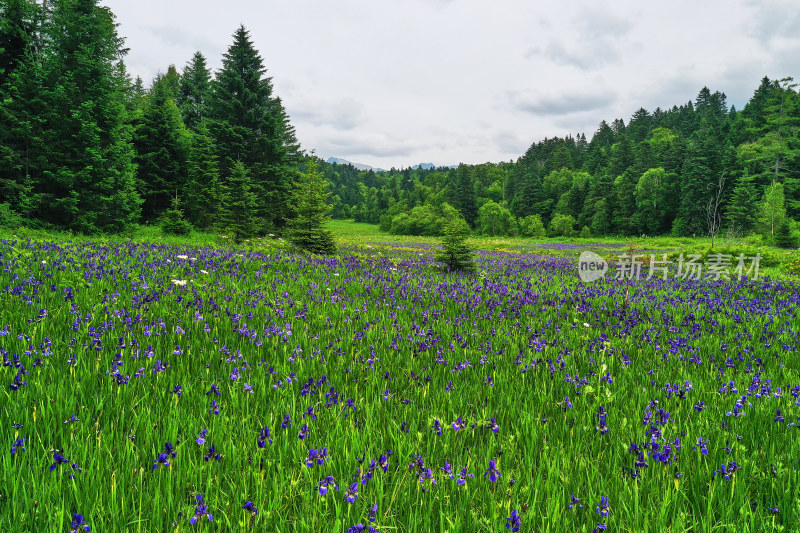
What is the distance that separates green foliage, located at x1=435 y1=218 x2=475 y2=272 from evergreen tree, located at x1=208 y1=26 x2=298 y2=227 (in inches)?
731

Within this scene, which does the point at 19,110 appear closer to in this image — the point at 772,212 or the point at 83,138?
the point at 83,138

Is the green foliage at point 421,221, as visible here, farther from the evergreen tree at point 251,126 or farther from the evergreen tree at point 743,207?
the evergreen tree at point 251,126

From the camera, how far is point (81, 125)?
19.0m

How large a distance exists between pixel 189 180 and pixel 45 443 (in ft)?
98.5

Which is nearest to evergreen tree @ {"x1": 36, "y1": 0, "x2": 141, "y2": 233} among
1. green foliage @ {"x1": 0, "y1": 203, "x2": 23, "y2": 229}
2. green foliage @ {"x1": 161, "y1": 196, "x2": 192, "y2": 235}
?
green foliage @ {"x1": 0, "y1": 203, "x2": 23, "y2": 229}

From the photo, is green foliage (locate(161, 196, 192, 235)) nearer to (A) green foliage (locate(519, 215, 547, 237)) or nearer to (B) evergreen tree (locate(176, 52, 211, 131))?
(B) evergreen tree (locate(176, 52, 211, 131))

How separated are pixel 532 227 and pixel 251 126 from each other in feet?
201

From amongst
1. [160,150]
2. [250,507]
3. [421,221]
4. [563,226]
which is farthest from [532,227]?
[250,507]

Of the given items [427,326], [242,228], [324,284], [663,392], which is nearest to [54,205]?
[242,228]

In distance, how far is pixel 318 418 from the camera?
2.58 m

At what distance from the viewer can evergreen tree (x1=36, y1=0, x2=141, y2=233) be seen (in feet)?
61.8

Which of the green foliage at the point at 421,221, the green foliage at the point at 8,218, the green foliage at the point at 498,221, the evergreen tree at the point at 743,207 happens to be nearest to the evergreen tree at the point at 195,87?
the green foliage at the point at 8,218

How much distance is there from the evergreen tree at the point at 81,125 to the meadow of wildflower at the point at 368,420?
17905 millimetres

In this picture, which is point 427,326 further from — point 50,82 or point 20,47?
point 20,47
